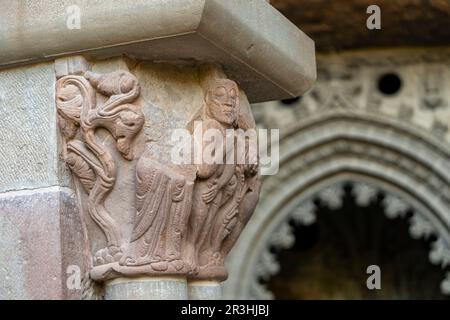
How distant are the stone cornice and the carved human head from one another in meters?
0.06

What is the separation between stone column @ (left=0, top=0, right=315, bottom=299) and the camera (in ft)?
8.75

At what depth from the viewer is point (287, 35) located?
9.96 feet

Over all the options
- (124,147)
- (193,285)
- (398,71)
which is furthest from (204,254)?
(398,71)

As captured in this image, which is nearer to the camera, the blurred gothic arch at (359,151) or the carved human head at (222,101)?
the carved human head at (222,101)

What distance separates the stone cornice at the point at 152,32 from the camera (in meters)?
2.64

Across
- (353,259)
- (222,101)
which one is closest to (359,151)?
(353,259)

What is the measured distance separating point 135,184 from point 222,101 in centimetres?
31

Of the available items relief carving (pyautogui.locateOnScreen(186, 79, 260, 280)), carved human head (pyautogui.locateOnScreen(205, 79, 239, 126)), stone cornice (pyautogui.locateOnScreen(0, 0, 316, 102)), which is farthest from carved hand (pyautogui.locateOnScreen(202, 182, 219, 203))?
stone cornice (pyautogui.locateOnScreen(0, 0, 316, 102))

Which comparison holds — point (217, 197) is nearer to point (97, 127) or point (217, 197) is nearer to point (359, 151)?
point (97, 127)

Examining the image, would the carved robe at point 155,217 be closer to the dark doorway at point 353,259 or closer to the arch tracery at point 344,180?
the arch tracery at point 344,180

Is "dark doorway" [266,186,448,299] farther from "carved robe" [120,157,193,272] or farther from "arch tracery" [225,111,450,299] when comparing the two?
"carved robe" [120,157,193,272]

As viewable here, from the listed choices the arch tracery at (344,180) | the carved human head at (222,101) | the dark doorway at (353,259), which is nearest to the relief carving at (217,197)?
the carved human head at (222,101)

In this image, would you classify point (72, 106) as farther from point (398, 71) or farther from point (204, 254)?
point (398, 71)
